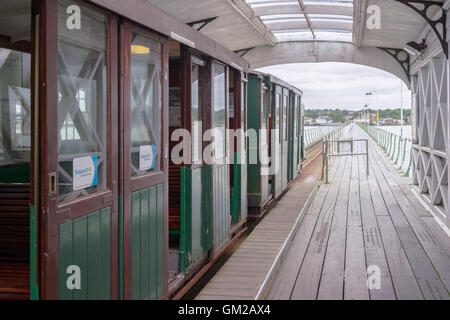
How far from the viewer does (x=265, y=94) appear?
335 inches

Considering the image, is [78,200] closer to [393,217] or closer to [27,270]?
[27,270]

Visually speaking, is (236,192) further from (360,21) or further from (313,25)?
(313,25)

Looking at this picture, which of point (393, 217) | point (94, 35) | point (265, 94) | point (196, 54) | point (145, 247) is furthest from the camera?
point (265, 94)

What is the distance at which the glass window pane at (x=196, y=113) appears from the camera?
4.57 meters

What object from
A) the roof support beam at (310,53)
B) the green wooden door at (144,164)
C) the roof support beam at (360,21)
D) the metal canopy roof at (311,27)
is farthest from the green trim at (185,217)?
the roof support beam at (310,53)

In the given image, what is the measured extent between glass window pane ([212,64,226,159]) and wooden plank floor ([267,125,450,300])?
150 centimetres

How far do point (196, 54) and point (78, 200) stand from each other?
243cm

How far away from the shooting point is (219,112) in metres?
5.37

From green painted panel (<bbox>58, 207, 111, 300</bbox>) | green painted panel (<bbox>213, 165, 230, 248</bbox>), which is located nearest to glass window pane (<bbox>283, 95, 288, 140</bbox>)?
green painted panel (<bbox>213, 165, 230, 248</bbox>)

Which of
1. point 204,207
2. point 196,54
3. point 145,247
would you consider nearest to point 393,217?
point 204,207

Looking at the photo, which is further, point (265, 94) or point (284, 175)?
point (284, 175)

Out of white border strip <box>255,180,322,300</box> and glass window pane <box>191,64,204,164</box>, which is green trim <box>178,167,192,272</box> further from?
white border strip <box>255,180,322,300</box>

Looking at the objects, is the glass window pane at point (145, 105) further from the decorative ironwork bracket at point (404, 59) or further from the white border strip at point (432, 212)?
the decorative ironwork bracket at point (404, 59)
